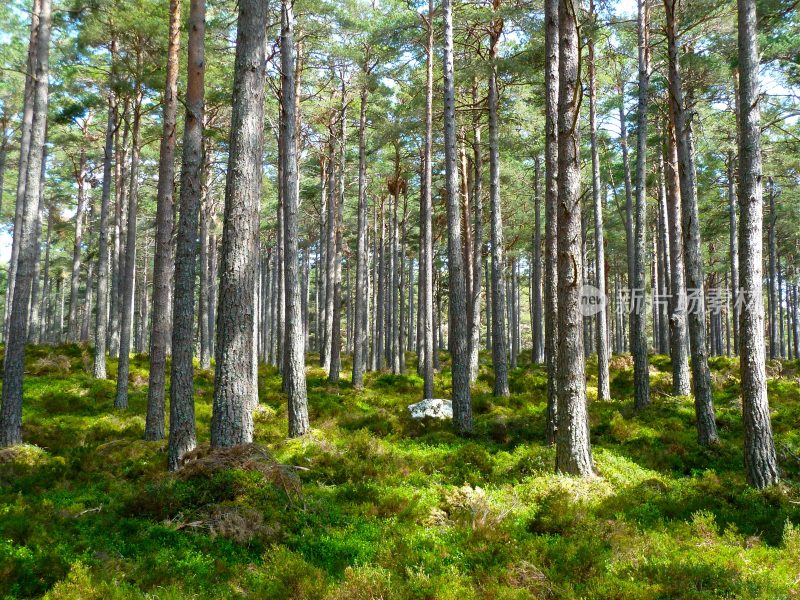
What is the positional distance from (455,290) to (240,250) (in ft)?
18.6

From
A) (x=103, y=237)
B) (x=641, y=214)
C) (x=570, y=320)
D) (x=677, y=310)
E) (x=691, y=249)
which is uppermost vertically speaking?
(x=103, y=237)

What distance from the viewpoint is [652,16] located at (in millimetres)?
15430

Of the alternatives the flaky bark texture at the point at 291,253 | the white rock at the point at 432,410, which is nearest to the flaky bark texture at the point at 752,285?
the white rock at the point at 432,410

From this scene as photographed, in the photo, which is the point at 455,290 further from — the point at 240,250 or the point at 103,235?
the point at 103,235

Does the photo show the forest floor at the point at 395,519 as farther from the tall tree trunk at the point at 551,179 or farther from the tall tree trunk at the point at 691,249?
the tall tree trunk at the point at 551,179

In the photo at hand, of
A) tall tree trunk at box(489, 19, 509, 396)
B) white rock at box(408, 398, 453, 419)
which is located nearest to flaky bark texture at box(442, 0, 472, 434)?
white rock at box(408, 398, 453, 419)

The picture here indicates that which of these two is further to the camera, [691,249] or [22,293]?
[691,249]

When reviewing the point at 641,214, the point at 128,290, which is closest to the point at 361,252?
the point at 128,290

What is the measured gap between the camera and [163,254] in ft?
33.4

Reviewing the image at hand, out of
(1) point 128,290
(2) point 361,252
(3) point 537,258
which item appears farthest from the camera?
(3) point 537,258

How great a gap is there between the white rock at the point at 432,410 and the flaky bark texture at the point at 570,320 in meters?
5.04

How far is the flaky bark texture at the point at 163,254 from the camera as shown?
32.8 ft

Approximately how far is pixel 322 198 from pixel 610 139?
12613 millimetres

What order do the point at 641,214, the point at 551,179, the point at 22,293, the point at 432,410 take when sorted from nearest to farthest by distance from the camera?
the point at 22,293
the point at 551,179
the point at 432,410
the point at 641,214
